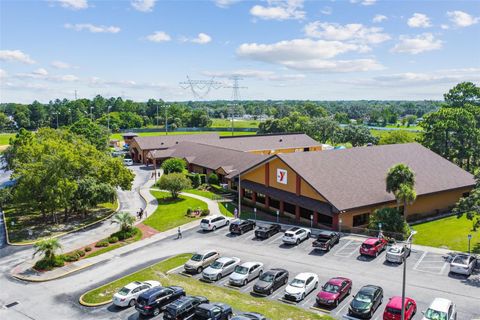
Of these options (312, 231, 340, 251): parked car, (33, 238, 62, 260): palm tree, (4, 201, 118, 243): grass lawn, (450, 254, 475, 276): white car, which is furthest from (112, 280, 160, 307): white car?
(450, 254, 475, 276): white car

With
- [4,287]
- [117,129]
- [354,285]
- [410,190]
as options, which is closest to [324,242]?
[354,285]

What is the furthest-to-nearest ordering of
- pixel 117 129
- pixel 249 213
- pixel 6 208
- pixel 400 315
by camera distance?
1. pixel 117 129
2. pixel 6 208
3. pixel 249 213
4. pixel 400 315

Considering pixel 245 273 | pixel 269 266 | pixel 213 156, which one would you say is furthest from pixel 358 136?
pixel 245 273

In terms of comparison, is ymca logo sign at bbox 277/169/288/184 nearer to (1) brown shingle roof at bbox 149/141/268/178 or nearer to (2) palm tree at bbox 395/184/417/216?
(1) brown shingle roof at bbox 149/141/268/178

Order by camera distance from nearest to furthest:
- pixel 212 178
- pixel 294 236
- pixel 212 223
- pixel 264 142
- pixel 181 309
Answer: pixel 181 309
pixel 294 236
pixel 212 223
pixel 212 178
pixel 264 142

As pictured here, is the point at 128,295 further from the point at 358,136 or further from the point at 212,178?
the point at 358,136

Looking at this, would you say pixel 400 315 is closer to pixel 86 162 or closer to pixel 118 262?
pixel 118 262

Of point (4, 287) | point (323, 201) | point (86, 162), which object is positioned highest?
point (86, 162)
